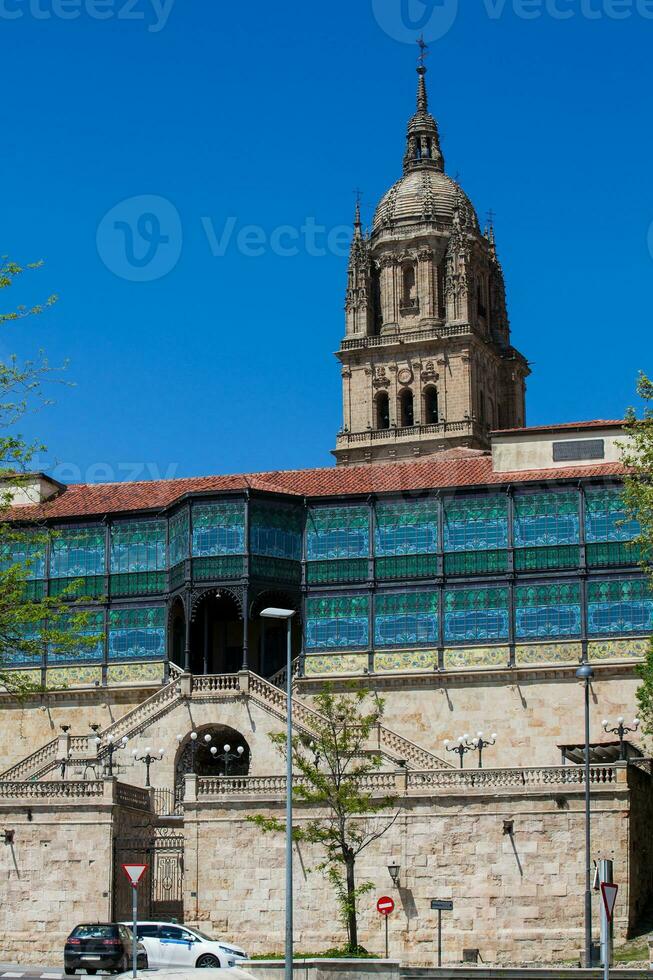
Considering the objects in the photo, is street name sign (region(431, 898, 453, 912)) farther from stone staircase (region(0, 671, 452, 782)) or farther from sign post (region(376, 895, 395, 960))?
stone staircase (region(0, 671, 452, 782))

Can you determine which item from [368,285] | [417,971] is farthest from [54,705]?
[368,285]

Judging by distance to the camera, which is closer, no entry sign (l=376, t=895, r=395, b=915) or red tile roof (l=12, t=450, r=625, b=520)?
no entry sign (l=376, t=895, r=395, b=915)

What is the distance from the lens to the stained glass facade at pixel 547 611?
211 feet

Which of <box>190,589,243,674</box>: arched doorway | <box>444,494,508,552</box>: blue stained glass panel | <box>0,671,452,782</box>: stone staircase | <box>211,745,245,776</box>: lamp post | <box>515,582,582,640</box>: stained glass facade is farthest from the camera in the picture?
<box>190,589,243,674</box>: arched doorway

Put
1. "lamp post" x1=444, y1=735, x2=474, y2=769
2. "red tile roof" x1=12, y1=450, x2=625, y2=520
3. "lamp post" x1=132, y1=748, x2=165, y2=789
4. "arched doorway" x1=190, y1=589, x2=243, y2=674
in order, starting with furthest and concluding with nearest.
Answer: "arched doorway" x1=190, y1=589, x2=243, y2=674
"red tile roof" x1=12, y1=450, x2=625, y2=520
"lamp post" x1=132, y1=748, x2=165, y2=789
"lamp post" x1=444, y1=735, x2=474, y2=769

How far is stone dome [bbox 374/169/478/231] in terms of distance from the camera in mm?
102375

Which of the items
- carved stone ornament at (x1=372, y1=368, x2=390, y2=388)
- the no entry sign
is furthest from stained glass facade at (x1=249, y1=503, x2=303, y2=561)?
carved stone ornament at (x1=372, y1=368, x2=390, y2=388)

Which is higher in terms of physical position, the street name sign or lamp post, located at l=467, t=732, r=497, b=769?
lamp post, located at l=467, t=732, r=497, b=769

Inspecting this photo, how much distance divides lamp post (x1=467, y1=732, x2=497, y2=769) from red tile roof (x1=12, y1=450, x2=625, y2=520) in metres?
9.34

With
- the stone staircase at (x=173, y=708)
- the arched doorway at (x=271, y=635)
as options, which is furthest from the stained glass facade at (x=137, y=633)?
the arched doorway at (x=271, y=635)

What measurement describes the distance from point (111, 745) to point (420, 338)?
45.5 metres

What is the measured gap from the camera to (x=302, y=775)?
179 ft

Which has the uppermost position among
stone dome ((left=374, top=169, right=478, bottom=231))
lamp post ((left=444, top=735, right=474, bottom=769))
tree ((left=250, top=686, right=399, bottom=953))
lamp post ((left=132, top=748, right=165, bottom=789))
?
stone dome ((left=374, top=169, right=478, bottom=231))

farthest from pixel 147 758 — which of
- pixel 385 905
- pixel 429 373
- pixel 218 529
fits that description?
pixel 429 373
